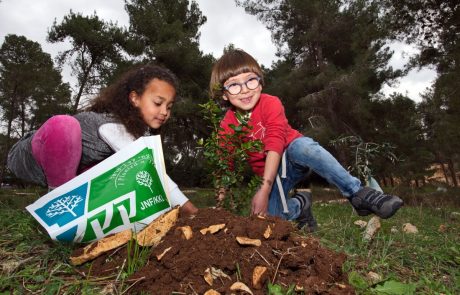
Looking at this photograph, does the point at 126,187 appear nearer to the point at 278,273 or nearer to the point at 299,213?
the point at 278,273

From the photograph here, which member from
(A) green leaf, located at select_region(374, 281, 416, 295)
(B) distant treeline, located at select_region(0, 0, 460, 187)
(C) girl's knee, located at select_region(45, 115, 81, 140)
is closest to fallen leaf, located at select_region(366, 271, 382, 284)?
(A) green leaf, located at select_region(374, 281, 416, 295)

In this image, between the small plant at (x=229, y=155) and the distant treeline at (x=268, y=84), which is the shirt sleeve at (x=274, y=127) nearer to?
the small plant at (x=229, y=155)

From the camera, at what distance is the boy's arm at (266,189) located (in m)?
2.33

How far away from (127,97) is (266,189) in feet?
4.43

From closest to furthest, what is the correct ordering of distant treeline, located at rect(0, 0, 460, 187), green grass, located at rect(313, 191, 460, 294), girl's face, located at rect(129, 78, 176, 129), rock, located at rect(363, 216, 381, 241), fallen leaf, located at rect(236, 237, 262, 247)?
1. fallen leaf, located at rect(236, 237, 262, 247)
2. green grass, located at rect(313, 191, 460, 294)
3. rock, located at rect(363, 216, 381, 241)
4. girl's face, located at rect(129, 78, 176, 129)
5. distant treeline, located at rect(0, 0, 460, 187)

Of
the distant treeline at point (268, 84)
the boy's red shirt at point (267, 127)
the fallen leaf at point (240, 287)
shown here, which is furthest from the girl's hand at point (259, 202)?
the distant treeline at point (268, 84)

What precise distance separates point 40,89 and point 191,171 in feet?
31.0

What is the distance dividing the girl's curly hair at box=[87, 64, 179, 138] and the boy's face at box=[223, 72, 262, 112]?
1.46ft

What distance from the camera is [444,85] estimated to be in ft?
33.8

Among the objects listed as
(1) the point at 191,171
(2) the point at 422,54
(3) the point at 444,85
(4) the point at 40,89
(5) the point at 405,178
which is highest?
(4) the point at 40,89

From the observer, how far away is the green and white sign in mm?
1718

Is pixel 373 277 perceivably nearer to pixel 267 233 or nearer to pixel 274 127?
pixel 267 233

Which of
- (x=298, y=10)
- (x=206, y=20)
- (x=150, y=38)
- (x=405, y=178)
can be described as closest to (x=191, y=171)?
(x=150, y=38)

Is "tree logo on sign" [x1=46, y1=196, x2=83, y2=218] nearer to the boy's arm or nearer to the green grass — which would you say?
the boy's arm
